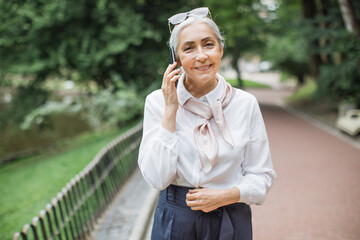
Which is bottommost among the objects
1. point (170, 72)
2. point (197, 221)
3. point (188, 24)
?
point (197, 221)

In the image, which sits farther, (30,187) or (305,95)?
(305,95)


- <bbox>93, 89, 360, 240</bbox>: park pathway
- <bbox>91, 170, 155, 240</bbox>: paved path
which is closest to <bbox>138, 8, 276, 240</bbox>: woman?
<bbox>91, 170, 155, 240</bbox>: paved path

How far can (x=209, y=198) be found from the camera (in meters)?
1.62

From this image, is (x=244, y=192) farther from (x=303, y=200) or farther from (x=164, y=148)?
(x=303, y=200)

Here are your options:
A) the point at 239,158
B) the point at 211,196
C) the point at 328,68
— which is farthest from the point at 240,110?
the point at 328,68

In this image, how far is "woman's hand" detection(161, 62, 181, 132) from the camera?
1.64 meters

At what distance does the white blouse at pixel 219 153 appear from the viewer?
64.4 inches

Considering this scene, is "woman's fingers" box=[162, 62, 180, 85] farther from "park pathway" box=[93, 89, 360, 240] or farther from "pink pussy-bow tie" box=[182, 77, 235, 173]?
"park pathway" box=[93, 89, 360, 240]

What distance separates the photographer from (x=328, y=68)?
450 inches

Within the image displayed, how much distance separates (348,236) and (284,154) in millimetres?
4125

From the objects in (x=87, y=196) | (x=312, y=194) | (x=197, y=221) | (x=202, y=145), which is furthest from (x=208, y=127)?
(x=312, y=194)

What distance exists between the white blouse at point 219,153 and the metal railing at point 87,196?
1753mm

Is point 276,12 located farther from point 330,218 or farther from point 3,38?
point 330,218

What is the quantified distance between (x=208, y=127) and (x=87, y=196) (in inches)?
137
